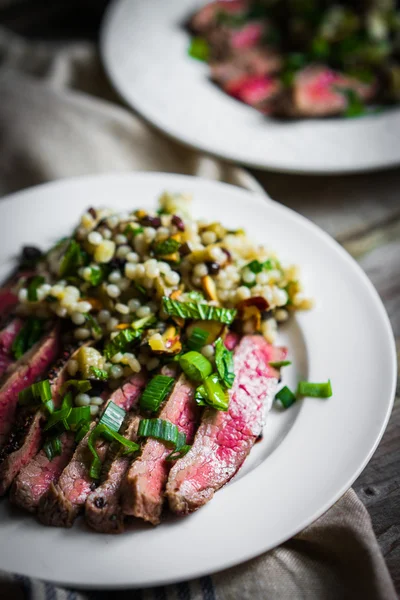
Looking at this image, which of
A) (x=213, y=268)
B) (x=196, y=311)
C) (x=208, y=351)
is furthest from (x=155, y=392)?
(x=213, y=268)

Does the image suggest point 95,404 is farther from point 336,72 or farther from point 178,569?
point 336,72

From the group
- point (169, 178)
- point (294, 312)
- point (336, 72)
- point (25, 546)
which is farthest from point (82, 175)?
point (25, 546)

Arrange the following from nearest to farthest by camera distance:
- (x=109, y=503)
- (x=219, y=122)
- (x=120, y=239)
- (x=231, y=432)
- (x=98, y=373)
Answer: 1. (x=109, y=503)
2. (x=231, y=432)
3. (x=98, y=373)
4. (x=120, y=239)
5. (x=219, y=122)

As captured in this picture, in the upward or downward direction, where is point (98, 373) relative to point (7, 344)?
upward

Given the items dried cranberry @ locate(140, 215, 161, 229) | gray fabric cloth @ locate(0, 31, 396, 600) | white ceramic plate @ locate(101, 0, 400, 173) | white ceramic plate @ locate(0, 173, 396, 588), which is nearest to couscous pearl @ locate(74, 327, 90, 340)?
dried cranberry @ locate(140, 215, 161, 229)

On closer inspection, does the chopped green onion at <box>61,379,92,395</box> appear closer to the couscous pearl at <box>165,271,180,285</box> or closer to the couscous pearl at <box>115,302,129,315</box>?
the couscous pearl at <box>115,302,129,315</box>

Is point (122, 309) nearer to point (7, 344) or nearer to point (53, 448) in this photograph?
point (7, 344)

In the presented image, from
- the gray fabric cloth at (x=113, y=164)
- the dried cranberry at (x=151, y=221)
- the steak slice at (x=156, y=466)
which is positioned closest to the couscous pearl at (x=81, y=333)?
the steak slice at (x=156, y=466)
